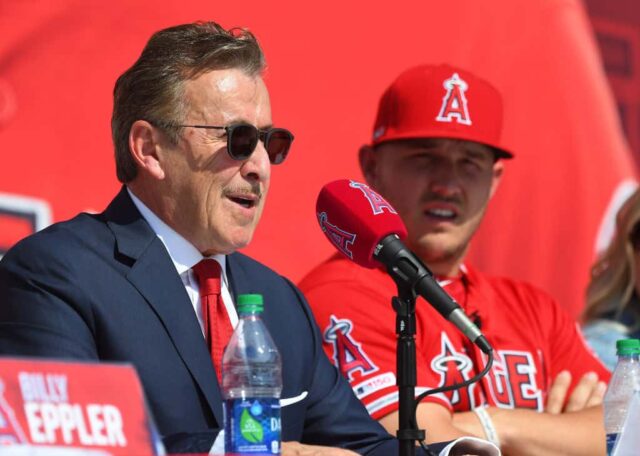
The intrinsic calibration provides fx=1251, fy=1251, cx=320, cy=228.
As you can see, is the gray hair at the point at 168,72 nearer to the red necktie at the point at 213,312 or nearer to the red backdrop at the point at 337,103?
the red necktie at the point at 213,312

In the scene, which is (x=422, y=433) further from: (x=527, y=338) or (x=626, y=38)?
(x=626, y=38)

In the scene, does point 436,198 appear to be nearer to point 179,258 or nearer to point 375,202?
point 179,258

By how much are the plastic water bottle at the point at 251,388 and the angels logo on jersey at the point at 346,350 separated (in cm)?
87

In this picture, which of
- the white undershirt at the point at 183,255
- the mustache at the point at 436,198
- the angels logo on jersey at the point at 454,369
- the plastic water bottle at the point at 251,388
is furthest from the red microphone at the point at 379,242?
the mustache at the point at 436,198

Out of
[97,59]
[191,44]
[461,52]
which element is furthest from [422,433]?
[461,52]

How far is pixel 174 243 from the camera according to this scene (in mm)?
2648

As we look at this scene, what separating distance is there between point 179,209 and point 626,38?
296 cm

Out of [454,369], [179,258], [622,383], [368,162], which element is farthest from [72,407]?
[368,162]

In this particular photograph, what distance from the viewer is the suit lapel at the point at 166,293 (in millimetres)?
2473

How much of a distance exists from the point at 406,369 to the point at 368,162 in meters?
1.58

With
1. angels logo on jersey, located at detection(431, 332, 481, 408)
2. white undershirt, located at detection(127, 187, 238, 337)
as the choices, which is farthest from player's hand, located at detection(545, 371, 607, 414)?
white undershirt, located at detection(127, 187, 238, 337)

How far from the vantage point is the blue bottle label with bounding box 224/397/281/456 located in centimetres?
197

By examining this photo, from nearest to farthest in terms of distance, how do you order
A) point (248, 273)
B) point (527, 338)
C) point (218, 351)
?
point (218, 351)
point (248, 273)
point (527, 338)

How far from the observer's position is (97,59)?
11.8ft
